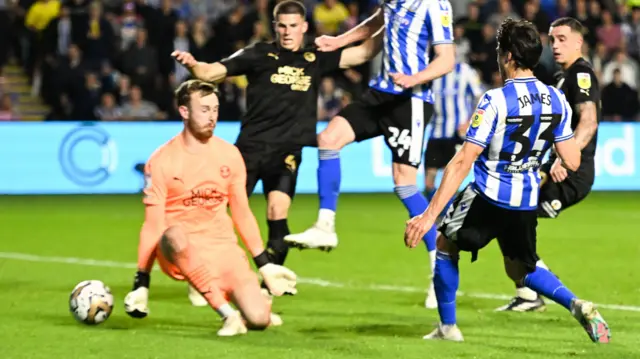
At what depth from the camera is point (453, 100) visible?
47.9 feet

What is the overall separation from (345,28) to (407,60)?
12005 millimetres

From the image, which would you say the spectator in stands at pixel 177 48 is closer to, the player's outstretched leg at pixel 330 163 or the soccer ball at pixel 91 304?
the player's outstretched leg at pixel 330 163

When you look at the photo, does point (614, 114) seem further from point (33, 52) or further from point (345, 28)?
point (33, 52)

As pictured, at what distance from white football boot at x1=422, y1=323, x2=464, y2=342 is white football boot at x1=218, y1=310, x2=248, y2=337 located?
1077 millimetres

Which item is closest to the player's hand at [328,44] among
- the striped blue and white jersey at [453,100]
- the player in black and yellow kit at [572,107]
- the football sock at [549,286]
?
the player in black and yellow kit at [572,107]

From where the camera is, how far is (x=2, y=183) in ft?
→ 57.5

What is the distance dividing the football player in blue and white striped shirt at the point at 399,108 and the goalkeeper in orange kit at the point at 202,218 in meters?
1.01

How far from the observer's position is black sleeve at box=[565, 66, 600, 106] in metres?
8.63

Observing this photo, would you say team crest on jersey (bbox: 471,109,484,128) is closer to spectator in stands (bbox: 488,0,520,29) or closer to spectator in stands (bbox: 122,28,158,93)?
spectator in stands (bbox: 122,28,158,93)

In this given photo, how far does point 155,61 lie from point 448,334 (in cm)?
1336

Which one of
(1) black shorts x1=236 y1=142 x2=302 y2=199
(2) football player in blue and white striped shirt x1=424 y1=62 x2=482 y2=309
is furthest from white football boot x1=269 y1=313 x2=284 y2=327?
(2) football player in blue and white striped shirt x1=424 y1=62 x2=482 y2=309

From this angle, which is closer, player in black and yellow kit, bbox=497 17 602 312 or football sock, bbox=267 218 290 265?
player in black and yellow kit, bbox=497 17 602 312

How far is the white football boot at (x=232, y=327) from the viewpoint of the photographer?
745 cm

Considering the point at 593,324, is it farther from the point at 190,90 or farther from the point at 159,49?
the point at 159,49
